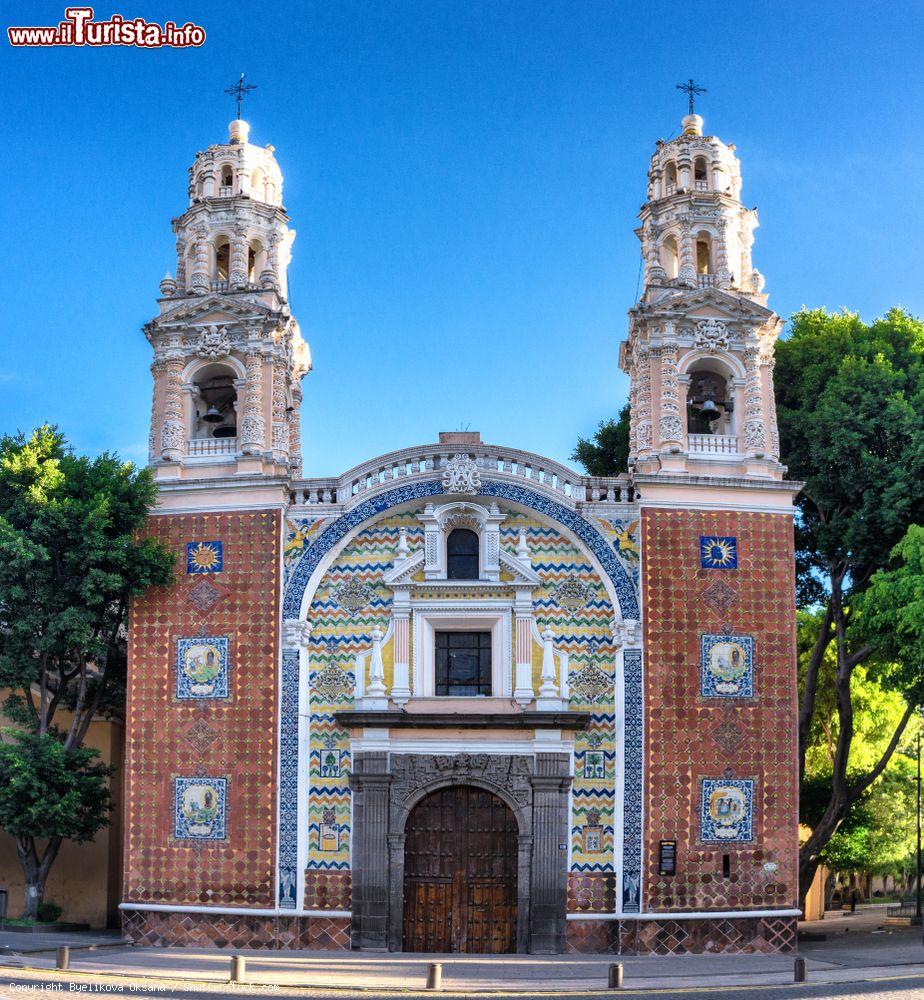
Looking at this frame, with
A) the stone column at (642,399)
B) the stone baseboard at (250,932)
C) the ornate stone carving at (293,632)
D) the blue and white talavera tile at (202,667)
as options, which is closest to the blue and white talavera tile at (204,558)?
the blue and white talavera tile at (202,667)

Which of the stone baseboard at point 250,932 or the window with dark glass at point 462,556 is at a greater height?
the window with dark glass at point 462,556

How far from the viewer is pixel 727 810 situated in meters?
25.3

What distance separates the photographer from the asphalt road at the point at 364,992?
19.3m

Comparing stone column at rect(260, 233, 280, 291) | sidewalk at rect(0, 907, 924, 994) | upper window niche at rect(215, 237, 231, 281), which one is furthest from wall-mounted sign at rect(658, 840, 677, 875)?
upper window niche at rect(215, 237, 231, 281)

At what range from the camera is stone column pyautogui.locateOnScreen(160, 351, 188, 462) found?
2783 centimetres

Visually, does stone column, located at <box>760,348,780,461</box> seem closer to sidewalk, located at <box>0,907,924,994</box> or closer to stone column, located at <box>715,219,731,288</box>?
stone column, located at <box>715,219,731,288</box>

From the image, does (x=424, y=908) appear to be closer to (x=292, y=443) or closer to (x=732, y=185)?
(x=292, y=443)

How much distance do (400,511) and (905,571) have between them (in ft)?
33.8

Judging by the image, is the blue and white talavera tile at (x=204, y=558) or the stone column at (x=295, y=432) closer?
the blue and white talavera tile at (x=204, y=558)

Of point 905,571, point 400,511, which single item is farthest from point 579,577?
point 905,571

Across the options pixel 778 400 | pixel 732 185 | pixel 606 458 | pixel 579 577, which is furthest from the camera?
pixel 606 458

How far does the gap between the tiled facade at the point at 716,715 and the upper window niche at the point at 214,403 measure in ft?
32.0

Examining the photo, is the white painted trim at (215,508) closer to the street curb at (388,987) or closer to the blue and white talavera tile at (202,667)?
the blue and white talavera tile at (202,667)

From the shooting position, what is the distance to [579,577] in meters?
26.8
